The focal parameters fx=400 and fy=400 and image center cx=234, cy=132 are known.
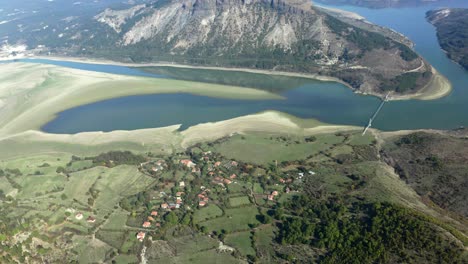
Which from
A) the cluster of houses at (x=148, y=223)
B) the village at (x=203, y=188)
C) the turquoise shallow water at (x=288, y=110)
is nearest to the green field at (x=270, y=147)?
the village at (x=203, y=188)

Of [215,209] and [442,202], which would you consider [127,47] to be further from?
[442,202]

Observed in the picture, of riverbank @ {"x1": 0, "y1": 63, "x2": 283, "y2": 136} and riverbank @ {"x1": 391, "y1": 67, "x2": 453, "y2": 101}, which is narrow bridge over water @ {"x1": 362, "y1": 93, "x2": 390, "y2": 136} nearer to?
riverbank @ {"x1": 391, "y1": 67, "x2": 453, "y2": 101}

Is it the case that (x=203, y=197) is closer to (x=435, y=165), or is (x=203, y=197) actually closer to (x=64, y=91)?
(x=435, y=165)

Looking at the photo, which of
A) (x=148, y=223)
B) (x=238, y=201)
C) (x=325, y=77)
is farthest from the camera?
(x=325, y=77)

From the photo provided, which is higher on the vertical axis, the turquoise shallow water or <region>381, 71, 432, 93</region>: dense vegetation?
<region>381, 71, 432, 93</region>: dense vegetation

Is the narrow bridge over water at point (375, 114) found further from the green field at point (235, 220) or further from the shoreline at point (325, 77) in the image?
the green field at point (235, 220)

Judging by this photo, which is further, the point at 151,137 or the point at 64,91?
the point at 64,91

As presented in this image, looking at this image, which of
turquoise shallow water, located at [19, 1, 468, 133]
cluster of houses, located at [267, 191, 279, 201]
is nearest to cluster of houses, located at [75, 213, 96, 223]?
cluster of houses, located at [267, 191, 279, 201]

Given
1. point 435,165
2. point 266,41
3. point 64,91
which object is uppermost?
point 266,41

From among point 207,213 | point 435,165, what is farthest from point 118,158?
point 435,165
